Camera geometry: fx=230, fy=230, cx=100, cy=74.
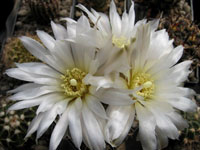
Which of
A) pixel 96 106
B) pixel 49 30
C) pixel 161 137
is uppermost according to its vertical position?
pixel 49 30

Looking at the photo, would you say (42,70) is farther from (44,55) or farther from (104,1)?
(104,1)

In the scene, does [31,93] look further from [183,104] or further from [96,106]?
[183,104]

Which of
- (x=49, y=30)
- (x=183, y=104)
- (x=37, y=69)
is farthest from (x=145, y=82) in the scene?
(x=49, y=30)

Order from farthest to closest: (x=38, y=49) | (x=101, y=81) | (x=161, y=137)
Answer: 1. (x=38, y=49)
2. (x=161, y=137)
3. (x=101, y=81)

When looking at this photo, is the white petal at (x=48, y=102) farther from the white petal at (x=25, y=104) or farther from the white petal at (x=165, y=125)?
the white petal at (x=165, y=125)

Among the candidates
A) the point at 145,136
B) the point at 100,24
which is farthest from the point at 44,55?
the point at 145,136

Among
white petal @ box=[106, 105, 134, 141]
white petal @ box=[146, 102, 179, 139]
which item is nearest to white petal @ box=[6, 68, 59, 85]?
white petal @ box=[106, 105, 134, 141]

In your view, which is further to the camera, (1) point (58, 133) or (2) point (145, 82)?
(2) point (145, 82)
